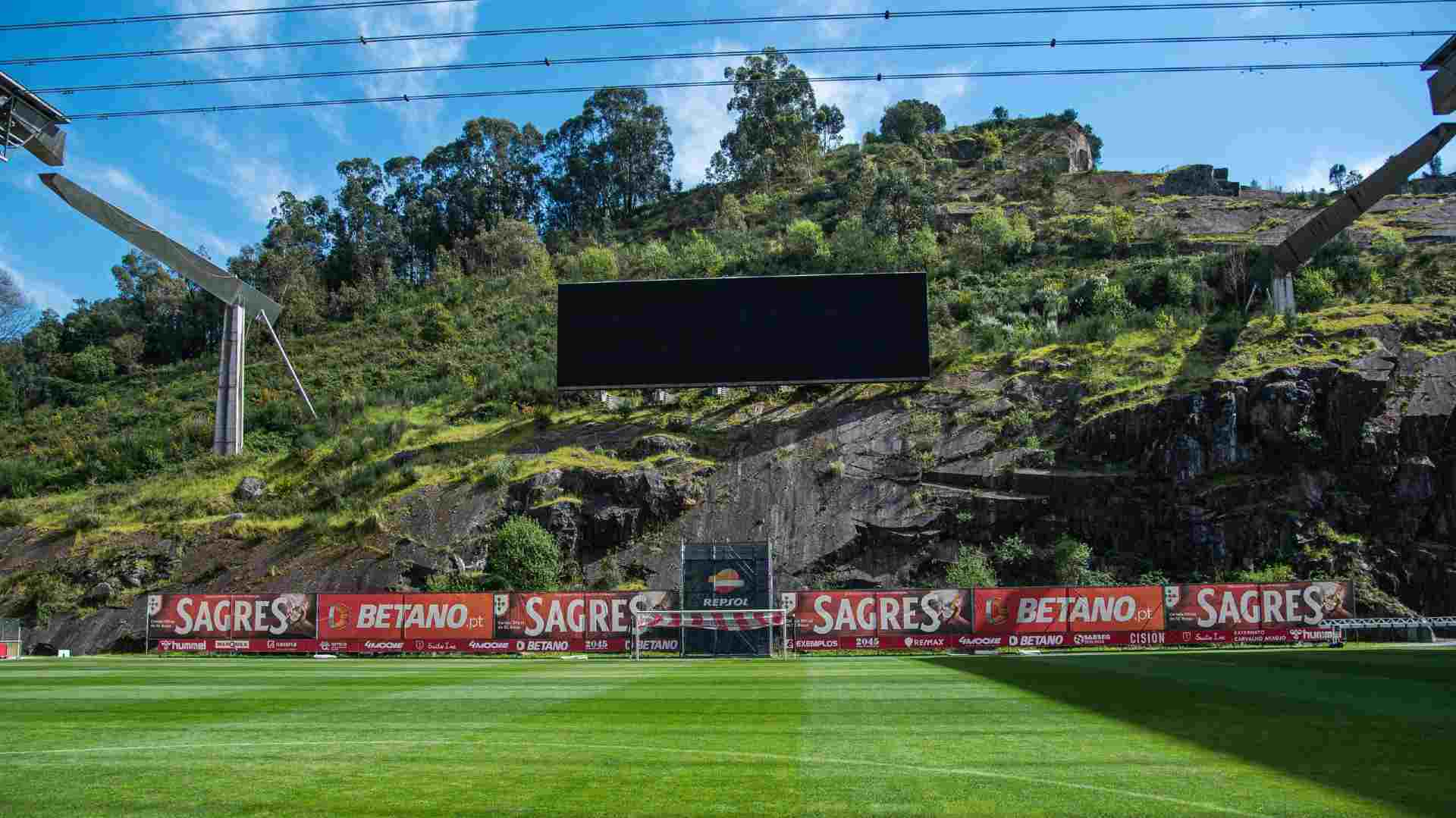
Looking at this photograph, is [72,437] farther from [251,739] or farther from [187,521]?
[251,739]

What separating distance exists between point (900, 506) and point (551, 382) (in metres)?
23.2

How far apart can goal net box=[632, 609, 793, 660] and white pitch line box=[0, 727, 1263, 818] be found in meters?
20.3

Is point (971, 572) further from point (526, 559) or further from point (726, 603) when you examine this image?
point (526, 559)

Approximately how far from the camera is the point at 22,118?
29047mm

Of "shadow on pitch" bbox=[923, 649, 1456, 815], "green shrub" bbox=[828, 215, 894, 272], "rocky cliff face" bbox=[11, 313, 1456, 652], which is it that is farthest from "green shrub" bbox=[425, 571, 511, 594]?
"green shrub" bbox=[828, 215, 894, 272]

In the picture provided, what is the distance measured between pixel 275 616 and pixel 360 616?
9.10 feet

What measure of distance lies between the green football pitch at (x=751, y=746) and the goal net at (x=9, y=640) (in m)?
20.3

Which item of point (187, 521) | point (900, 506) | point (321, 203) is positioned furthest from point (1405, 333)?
point (321, 203)

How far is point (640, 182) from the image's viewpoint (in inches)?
4596

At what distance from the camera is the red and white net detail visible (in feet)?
102

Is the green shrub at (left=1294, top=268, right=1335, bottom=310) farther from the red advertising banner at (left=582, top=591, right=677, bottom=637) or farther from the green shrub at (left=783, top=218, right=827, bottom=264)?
the red advertising banner at (left=582, top=591, right=677, bottom=637)

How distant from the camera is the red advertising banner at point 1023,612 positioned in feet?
103

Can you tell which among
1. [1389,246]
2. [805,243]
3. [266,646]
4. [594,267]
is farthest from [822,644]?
[594,267]

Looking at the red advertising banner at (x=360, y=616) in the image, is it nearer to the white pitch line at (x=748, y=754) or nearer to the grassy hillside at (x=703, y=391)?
the grassy hillside at (x=703, y=391)
